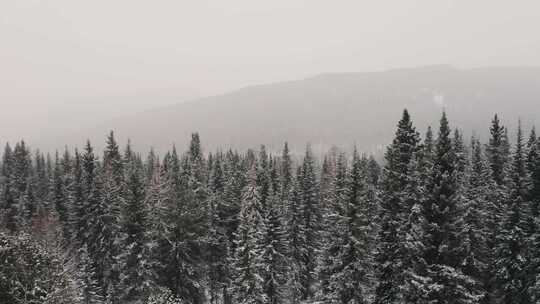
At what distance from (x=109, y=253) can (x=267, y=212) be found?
53.9 feet

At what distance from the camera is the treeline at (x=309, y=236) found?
82.8 ft

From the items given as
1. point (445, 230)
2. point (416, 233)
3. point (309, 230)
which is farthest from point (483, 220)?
point (309, 230)

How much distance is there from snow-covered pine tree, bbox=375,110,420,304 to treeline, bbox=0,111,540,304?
0.29ft

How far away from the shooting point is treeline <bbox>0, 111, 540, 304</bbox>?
25.2m

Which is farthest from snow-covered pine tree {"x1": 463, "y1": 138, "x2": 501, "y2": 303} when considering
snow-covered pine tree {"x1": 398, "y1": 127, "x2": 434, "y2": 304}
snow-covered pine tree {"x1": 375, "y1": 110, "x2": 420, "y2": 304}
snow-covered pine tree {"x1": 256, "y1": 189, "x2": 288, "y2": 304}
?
snow-covered pine tree {"x1": 256, "y1": 189, "x2": 288, "y2": 304}

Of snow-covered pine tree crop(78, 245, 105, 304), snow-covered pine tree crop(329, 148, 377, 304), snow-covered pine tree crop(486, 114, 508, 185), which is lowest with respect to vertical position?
snow-covered pine tree crop(78, 245, 105, 304)

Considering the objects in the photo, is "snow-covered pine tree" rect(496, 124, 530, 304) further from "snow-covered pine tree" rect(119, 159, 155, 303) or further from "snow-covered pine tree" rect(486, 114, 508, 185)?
"snow-covered pine tree" rect(119, 159, 155, 303)

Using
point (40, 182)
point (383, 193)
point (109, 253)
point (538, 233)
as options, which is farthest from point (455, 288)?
point (40, 182)

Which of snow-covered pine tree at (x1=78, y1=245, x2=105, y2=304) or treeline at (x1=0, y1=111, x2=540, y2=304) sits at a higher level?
treeline at (x1=0, y1=111, x2=540, y2=304)

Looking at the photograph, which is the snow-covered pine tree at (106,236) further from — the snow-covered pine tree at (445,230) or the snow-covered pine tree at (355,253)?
the snow-covered pine tree at (445,230)

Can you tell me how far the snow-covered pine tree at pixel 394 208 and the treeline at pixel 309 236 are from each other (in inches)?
3.5

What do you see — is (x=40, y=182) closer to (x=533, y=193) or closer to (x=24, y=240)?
(x=24, y=240)

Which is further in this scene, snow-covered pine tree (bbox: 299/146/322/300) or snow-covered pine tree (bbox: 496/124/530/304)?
snow-covered pine tree (bbox: 299/146/322/300)

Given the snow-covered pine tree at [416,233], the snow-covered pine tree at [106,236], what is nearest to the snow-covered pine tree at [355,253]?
the snow-covered pine tree at [416,233]
